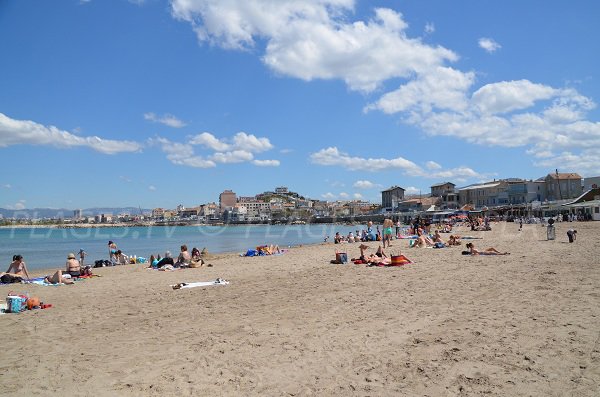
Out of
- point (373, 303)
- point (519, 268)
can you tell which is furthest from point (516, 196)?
point (373, 303)

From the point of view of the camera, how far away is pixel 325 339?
543 centimetres

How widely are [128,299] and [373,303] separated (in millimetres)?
5207

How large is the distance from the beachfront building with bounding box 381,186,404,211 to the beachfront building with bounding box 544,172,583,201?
50221 millimetres

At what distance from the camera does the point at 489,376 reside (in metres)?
4.02

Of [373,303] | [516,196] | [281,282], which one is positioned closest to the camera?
[373,303]

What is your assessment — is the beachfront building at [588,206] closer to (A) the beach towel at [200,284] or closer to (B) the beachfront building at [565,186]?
(B) the beachfront building at [565,186]

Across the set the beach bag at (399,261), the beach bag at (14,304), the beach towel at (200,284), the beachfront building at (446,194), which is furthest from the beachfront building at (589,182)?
the beach bag at (14,304)

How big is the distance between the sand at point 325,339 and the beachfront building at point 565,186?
6893 cm

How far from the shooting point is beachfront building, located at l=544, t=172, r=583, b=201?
6812cm

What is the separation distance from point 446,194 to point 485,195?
1412 centimetres

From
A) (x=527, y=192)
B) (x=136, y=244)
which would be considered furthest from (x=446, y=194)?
(x=136, y=244)

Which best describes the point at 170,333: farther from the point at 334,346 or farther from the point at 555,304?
the point at 555,304

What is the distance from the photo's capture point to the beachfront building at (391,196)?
123475 mm

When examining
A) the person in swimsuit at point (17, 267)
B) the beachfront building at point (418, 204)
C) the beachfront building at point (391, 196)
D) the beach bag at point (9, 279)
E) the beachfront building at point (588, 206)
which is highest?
the beachfront building at point (391, 196)
